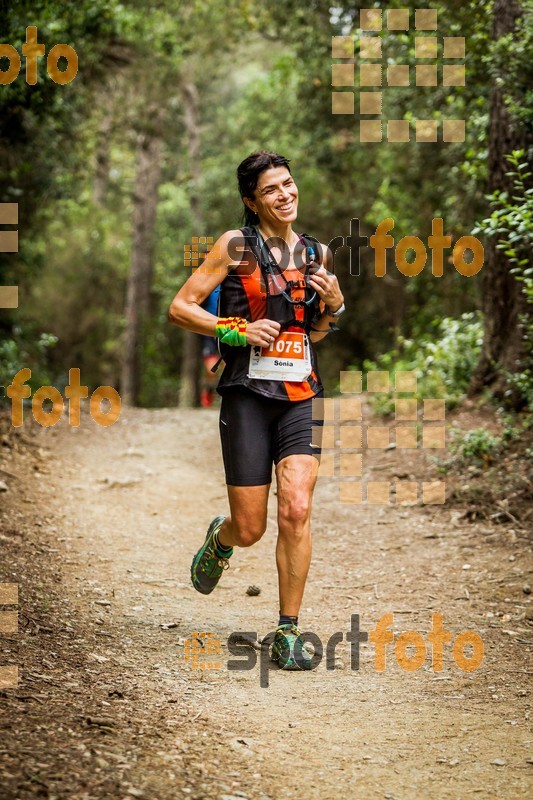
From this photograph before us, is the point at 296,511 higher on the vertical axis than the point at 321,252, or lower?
lower

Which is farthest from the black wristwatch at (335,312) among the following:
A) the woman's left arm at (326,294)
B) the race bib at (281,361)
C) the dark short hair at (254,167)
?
the dark short hair at (254,167)

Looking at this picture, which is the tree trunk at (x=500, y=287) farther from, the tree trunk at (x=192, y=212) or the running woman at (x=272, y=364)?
the tree trunk at (x=192, y=212)

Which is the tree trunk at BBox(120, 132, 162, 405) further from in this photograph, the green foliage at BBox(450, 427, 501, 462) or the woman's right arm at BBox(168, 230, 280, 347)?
the woman's right arm at BBox(168, 230, 280, 347)

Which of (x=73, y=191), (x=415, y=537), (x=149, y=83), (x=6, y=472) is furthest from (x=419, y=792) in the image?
(x=149, y=83)

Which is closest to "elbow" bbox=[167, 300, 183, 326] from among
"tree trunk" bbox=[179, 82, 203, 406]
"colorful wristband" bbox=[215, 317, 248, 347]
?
"colorful wristband" bbox=[215, 317, 248, 347]

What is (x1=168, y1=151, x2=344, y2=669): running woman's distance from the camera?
4.34 m

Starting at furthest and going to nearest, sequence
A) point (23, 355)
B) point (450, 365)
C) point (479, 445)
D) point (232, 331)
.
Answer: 1. point (23, 355)
2. point (450, 365)
3. point (479, 445)
4. point (232, 331)

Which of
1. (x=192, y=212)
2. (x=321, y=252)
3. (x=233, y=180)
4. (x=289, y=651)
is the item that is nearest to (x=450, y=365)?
(x=321, y=252)

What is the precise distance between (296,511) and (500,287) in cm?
507

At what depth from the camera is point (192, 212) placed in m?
21.9

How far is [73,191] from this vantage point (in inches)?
567

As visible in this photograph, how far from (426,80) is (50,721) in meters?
9.96

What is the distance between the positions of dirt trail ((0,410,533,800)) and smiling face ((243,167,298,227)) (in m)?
2.21

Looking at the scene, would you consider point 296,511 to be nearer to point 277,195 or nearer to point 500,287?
point 277,195
